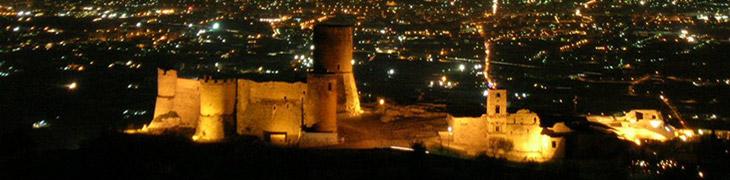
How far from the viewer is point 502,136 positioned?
2802 cm

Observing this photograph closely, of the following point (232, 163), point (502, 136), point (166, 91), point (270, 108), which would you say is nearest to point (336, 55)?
point (270, 108)

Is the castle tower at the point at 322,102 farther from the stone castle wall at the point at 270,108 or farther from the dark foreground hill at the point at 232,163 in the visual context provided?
the dark foreground hill at the point at 232,163

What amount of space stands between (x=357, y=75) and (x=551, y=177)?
1598 inches

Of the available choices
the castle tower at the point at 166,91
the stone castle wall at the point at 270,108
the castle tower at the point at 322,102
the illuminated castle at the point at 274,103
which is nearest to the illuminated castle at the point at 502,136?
the castle tower at the point at 322,102

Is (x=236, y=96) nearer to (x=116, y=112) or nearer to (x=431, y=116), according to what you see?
(x=431, y=116)

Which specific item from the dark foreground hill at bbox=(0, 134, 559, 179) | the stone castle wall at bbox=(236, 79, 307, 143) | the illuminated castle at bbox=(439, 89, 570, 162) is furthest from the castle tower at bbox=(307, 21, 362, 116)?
the dark foreground hill at bbox=(0, 134, 559, 179)

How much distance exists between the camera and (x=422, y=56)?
247 ft

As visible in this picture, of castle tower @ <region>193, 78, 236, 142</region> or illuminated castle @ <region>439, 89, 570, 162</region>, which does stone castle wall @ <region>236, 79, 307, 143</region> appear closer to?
castle tower @ <region>193, 78, 236, 142</region>

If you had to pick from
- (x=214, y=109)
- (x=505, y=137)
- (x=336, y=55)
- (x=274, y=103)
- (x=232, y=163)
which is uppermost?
(x=336, y=55)

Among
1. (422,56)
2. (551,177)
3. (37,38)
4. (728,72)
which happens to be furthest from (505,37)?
(551,177)

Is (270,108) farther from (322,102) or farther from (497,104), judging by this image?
(497,104)

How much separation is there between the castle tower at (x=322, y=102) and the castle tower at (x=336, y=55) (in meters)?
2.16

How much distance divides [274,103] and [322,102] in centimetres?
147

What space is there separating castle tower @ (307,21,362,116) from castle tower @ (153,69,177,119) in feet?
13.0
